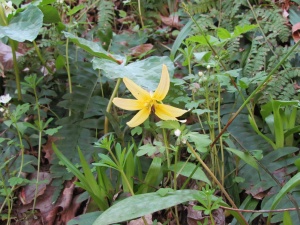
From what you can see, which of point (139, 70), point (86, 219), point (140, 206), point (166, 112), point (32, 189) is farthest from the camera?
point (32, 189)

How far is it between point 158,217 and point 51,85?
102 centimetres

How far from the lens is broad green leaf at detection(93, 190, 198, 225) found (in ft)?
3.90

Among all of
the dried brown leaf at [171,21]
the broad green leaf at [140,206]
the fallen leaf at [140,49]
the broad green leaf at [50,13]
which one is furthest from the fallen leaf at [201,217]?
the dried brown leaf at [171,21]

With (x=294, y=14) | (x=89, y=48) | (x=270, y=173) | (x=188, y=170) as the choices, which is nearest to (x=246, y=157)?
(x=270, y=173)

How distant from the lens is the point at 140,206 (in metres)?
1.23

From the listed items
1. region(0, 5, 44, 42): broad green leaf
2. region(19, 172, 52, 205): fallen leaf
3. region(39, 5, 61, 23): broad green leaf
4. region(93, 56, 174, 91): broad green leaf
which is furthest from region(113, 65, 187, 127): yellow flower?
region(39, 5, 61, 23): broad green leaf

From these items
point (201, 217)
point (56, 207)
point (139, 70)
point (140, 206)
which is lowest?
point (56, 207)

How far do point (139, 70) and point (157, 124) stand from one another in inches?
14.5

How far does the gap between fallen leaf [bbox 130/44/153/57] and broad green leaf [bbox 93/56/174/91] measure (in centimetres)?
62

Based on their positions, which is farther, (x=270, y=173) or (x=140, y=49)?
(x=140, y=49)

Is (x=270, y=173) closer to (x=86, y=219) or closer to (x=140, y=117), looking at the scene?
(x=140, y=117)

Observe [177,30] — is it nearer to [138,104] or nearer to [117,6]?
[117,6]

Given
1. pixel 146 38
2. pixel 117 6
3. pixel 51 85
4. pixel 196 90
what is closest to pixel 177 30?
pixel 146 38

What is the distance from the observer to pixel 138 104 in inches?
51.5
